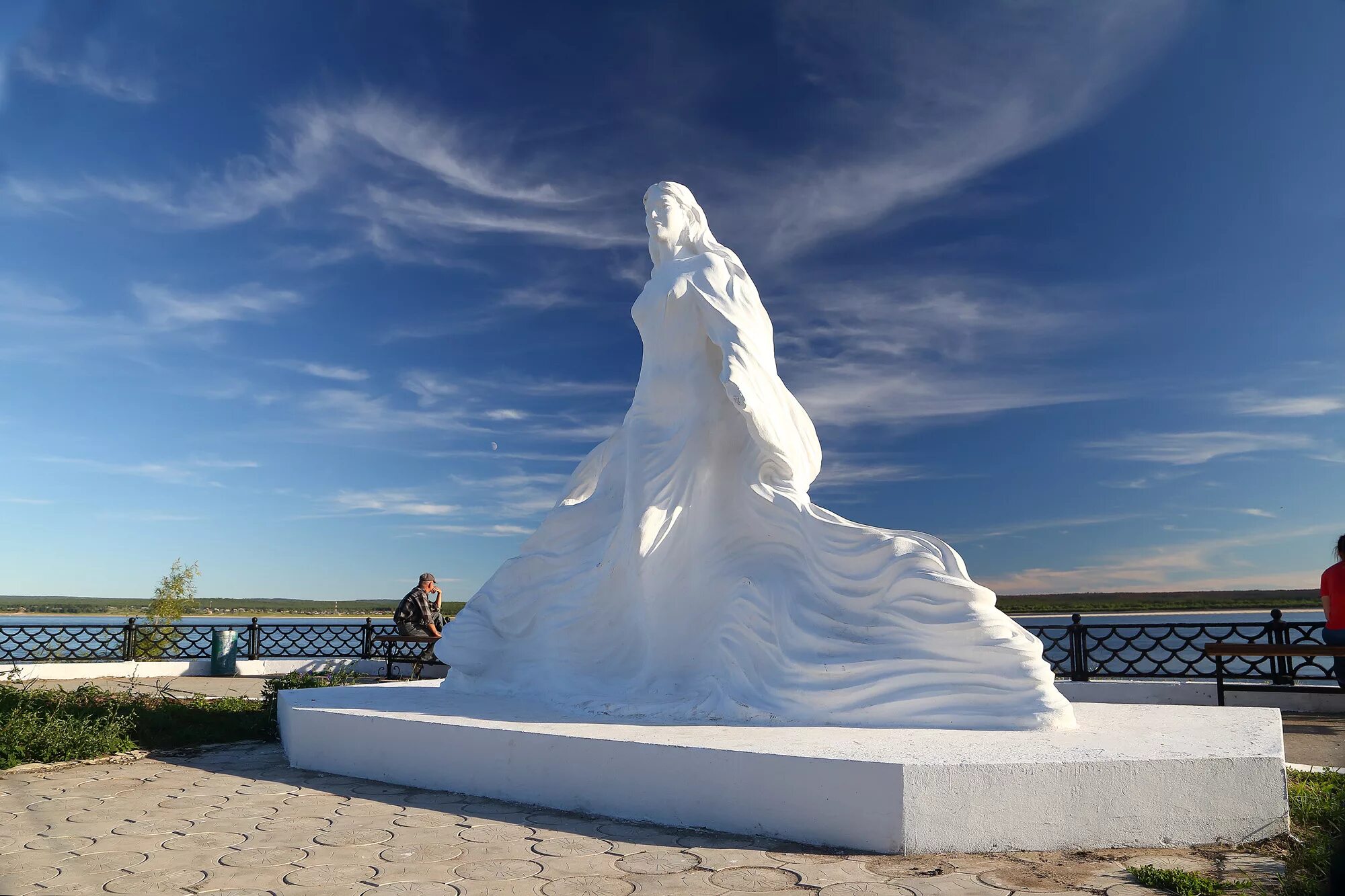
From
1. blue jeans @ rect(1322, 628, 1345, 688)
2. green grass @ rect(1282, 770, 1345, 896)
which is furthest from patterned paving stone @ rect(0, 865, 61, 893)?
blue jeans @ rect(1322, 628, 1345, 688)

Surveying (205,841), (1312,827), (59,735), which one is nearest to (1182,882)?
(1312,827)

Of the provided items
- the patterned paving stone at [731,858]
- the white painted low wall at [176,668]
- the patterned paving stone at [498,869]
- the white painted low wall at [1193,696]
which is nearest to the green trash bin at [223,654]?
the white painted low wall at [176,668]

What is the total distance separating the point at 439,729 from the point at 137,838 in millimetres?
1557

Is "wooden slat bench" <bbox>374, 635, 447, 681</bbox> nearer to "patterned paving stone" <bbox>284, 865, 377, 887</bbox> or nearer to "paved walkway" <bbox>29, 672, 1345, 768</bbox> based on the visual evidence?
"paved walkway" <bbox>29, 672, 1345, 768</bbox>

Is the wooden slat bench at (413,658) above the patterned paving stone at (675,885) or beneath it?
above

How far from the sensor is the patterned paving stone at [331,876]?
3389 millimetres

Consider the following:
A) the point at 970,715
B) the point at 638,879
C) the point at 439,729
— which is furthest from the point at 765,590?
the point at 638,879

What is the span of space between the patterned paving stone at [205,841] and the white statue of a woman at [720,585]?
230 cm

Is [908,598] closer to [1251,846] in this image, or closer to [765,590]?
[765,590]

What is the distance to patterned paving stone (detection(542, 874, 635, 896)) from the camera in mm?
3238

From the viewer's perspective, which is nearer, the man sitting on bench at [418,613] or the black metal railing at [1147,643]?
the black metal railing at [1147,643]

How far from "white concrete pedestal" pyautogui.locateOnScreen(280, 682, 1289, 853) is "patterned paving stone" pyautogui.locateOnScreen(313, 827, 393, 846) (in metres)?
0.85

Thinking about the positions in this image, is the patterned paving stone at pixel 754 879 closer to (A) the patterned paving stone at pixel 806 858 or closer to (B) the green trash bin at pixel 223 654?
(A) the patterned paving stone at pixel 806 858

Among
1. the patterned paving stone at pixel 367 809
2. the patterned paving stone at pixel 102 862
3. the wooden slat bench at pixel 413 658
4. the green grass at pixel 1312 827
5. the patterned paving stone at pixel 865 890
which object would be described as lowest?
the patterned paving stone at pixel 102 862
